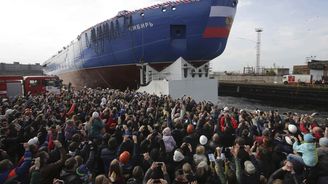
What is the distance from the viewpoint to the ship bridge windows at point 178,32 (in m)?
24.6

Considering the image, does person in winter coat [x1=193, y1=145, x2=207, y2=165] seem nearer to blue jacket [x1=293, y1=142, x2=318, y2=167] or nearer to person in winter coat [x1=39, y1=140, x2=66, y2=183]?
blue jacket [x1=293, y1=142, x2=318, y2=167]

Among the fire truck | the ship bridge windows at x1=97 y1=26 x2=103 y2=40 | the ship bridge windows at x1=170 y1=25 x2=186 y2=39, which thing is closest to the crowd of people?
the ship bridge windows at x1=170 y1=25 x2=186 y2=39

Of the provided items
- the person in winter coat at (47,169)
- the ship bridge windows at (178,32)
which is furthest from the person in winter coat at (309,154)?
the ship bridge windows at (178,32)

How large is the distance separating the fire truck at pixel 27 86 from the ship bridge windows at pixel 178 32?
11828mm

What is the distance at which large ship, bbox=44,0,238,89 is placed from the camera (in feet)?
77.9

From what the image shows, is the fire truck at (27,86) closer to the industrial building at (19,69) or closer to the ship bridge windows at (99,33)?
the ship bridge windows at (99,33)

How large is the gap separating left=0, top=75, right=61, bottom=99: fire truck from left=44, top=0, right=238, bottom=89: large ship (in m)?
5.39

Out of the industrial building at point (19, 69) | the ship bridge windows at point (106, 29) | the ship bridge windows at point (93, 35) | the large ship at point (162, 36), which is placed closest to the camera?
the large ship at point (162, 36)

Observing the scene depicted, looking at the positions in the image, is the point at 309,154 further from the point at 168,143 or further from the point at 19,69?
the point at 19,69

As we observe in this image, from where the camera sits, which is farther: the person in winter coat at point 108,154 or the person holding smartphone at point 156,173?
the person in winter coat at point 108,154

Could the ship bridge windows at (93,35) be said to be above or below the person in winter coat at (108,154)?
above

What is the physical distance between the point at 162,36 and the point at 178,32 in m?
1.35

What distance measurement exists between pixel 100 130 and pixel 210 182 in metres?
3.95

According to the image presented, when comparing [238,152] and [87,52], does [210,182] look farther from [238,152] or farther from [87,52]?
[87,52]
